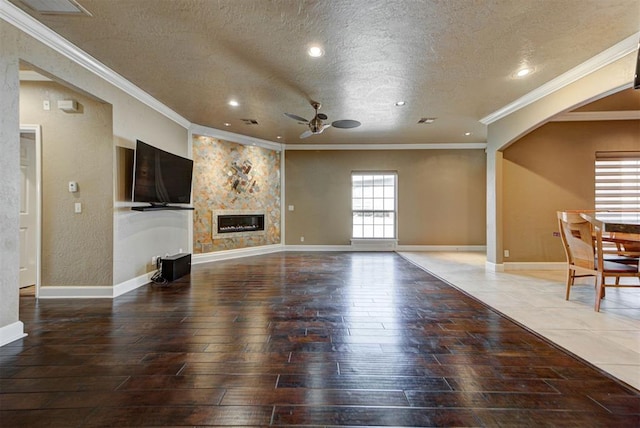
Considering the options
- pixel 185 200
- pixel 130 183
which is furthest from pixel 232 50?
pixel 185 200

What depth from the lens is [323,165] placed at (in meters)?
7.54

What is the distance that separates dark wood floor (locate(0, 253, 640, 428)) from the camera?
1.52m

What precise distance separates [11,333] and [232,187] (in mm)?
4396

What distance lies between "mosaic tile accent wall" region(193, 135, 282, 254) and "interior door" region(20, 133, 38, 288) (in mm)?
2322

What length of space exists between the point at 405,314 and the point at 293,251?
4696mm

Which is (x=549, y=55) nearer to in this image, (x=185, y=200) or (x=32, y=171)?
(x=185, y=200)

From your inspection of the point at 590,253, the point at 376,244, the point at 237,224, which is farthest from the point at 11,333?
the point at 376,244

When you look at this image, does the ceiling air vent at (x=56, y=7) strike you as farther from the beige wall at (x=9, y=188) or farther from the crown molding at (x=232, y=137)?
the crown molding at (x=232, y=137)

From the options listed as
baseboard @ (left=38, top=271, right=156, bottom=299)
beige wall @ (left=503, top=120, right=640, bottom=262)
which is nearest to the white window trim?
beige wall @ (left=503, top=120, right=640, bottom=262)

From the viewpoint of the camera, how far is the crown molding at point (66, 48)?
233 centimetres

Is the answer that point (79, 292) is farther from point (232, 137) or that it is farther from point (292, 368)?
point (232, 137)

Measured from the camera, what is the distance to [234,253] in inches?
252

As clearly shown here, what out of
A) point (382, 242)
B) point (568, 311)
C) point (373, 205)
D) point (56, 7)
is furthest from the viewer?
point (373, 205)

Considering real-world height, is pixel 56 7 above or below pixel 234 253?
above
